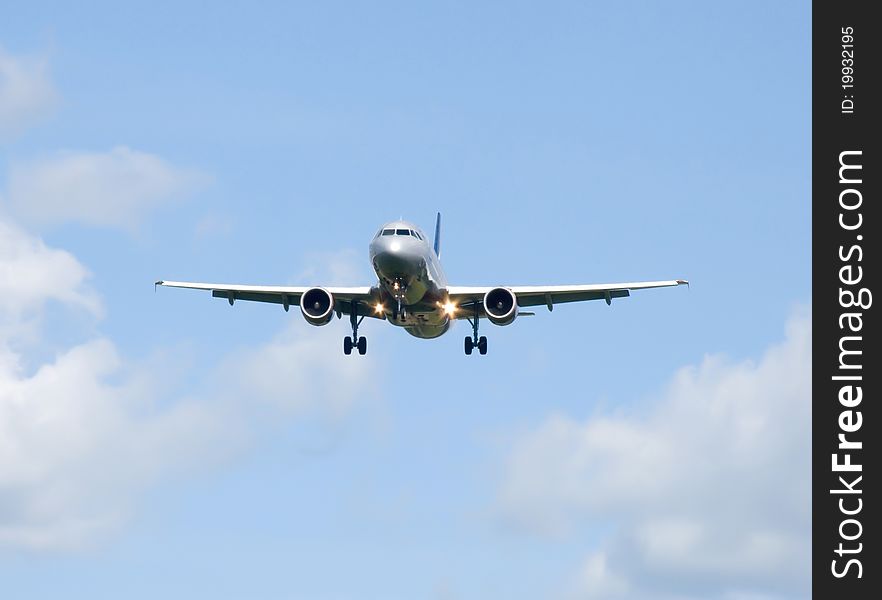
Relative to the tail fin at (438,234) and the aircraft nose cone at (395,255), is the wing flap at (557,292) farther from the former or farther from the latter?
the tail fin at (438,234)

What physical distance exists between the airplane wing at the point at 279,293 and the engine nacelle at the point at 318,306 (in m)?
0.46

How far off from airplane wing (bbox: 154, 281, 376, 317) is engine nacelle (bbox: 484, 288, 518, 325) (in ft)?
14.8

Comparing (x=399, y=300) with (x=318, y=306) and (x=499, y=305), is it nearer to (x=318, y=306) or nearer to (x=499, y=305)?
(x=318, y=306)

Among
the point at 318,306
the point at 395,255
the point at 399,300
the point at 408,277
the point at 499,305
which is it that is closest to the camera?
the point at 395,255

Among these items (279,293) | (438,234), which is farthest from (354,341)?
(438,234)

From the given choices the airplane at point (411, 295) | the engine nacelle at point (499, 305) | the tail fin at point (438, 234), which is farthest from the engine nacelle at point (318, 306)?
the tail fin at point (438, 234)

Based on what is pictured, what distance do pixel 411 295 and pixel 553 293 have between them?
24.8 ft

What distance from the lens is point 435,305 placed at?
67562 mm

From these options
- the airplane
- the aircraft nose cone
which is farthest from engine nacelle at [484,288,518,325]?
the aircraft nose cone

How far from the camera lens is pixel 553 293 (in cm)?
7062
